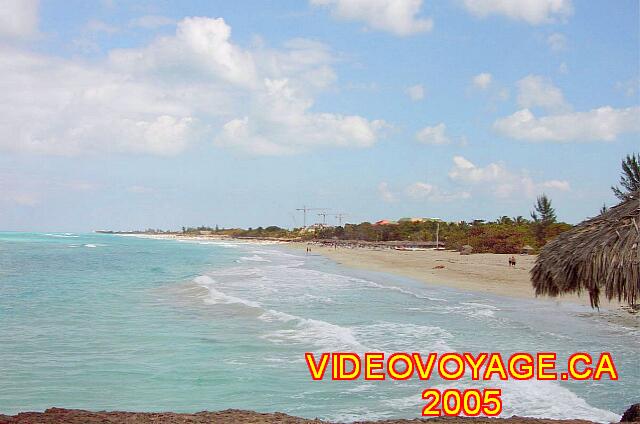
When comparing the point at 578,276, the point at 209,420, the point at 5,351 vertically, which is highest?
the point at 578,276

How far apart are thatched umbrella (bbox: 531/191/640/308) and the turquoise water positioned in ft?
7.78

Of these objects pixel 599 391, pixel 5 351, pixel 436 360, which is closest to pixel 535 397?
pixel 599 391

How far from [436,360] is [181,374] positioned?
449cm

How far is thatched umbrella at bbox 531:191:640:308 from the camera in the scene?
5.61 metres

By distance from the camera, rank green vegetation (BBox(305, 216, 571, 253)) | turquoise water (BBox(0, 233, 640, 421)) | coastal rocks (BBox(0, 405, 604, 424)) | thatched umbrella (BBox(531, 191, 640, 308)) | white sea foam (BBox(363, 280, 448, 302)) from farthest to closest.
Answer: green vegetation (BBox(305, 216, 571, 253)), white sea foam (BBox(363, 280, 448, 302)), turquoise water (BBox(0, 233, 640, 421)), thatched umbrella (BBox(531, 191, 640, 308)), coastal rocks (BBox(0, 405, 604, 424))

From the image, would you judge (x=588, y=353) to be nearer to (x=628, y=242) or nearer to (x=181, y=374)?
(x=628, y=242)

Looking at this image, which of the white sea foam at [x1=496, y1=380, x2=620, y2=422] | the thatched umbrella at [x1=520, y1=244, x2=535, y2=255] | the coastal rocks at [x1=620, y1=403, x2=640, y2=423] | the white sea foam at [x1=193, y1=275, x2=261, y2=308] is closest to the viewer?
the coastal rocks at [x1=620, y1=403, x2=640, y2=423]

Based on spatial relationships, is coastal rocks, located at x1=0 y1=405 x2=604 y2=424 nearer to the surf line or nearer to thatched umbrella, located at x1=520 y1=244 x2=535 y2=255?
the surf line

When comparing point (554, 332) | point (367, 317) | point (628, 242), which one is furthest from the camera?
point (367, 317)

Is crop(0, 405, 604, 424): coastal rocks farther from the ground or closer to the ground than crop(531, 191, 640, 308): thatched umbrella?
closer to the ground

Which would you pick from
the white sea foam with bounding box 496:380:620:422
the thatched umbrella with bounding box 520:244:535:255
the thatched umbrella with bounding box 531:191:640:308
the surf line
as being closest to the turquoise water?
the white sea foam with bounding box 496:380:620:422

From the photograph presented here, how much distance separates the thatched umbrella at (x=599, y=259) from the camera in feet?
18.4

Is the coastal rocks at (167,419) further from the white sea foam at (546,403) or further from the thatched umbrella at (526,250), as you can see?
the thatched umbrella at (526,250)

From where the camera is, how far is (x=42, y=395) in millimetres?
8539
